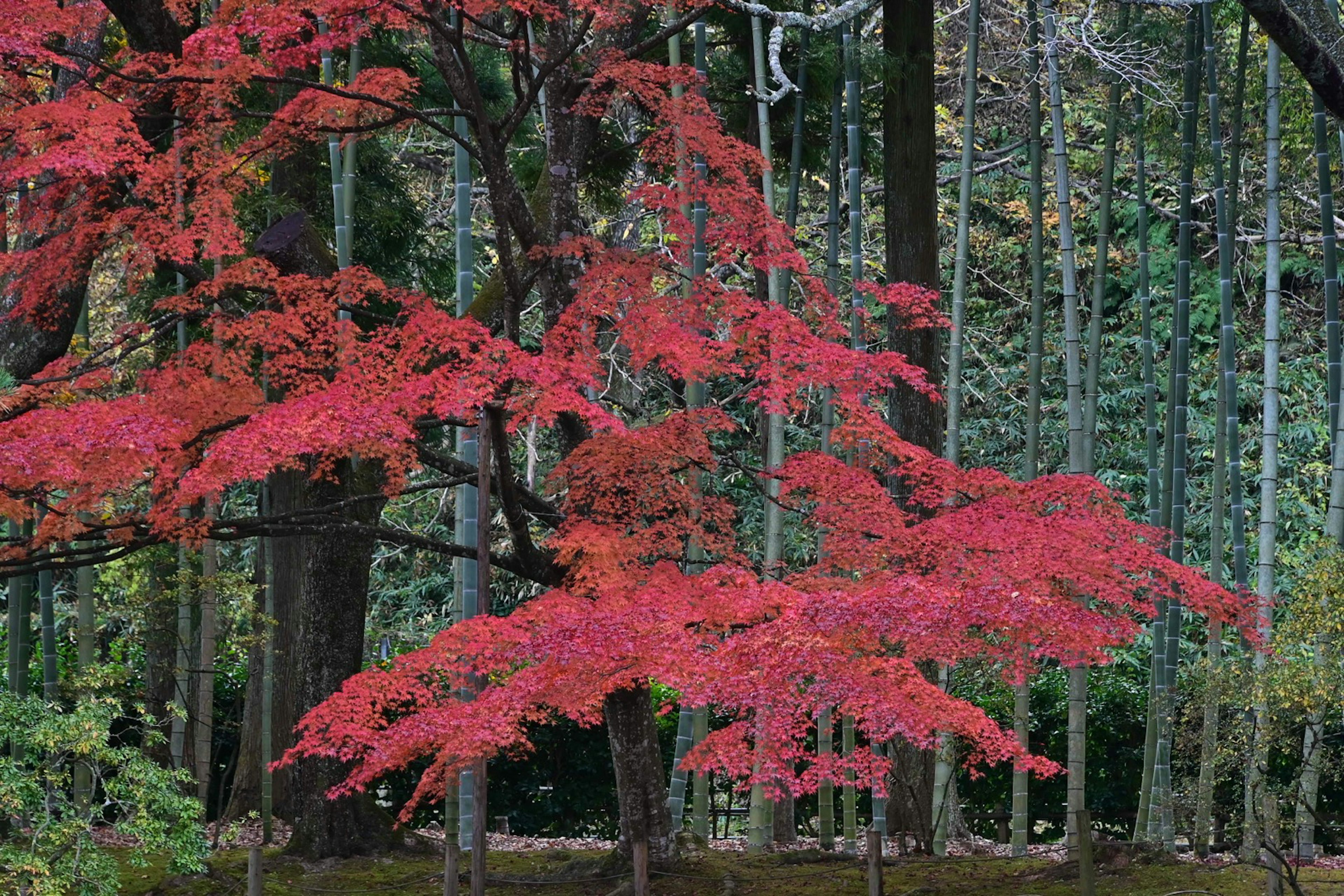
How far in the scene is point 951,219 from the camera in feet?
46.5

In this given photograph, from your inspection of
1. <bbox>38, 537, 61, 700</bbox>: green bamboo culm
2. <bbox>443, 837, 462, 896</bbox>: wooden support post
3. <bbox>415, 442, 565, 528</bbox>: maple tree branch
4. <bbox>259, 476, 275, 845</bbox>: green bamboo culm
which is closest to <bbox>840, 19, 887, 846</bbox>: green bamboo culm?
<bbox>415, 442, 565, 528</bbox>: maple tree branch

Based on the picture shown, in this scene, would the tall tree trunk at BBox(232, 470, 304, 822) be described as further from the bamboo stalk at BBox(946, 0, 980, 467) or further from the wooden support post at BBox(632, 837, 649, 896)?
the bamboo stalk at BBox(946, 0, 980, 467)

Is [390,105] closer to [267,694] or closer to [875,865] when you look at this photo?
[875,865]

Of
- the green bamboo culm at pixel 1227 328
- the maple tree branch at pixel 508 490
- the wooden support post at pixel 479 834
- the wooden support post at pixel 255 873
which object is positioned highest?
the green bamboo culm at pixel 1227 328

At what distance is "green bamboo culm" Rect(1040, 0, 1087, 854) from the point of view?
763 cm

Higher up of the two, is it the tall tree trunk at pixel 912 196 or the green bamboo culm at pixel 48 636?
the tall tree trunk at pixel 912 196

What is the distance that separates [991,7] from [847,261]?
10.9 feet

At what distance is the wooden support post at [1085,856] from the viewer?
6.44 m

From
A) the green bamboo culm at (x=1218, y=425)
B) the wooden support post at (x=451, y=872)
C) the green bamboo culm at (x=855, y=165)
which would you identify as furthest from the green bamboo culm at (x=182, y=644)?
the green bamboo culm at (x=1218, y=425)

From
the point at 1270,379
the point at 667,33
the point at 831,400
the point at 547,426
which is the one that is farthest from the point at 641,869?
the point at 1270,379

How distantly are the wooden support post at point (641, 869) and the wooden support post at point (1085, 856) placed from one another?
2.07 meters

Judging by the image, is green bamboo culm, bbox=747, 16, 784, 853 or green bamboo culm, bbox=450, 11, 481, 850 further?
green bamboo culm, bbox=747, 16, 784, 853

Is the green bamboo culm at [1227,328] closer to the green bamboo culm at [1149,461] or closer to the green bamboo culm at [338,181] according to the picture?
the green bamboo culm at [1149,461]

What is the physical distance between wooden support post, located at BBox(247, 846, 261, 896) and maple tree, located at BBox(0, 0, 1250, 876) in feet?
2.32
